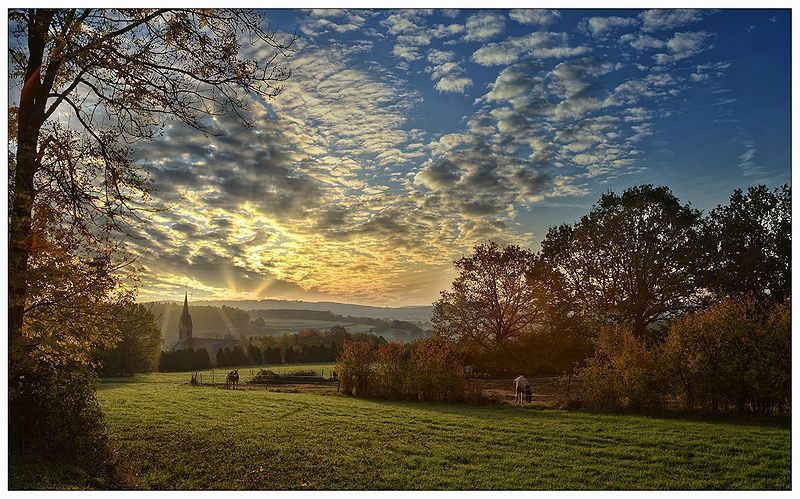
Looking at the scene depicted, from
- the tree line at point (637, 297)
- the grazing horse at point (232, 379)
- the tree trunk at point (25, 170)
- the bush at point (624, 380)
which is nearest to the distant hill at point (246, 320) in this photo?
the grazing horse at point (232, 379)

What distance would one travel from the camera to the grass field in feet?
31.1

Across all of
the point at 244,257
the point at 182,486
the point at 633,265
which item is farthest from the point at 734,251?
the point at 182,486

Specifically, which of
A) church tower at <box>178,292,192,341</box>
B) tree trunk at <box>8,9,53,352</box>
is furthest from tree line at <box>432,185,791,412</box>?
church tower at <box>178,292,192,341</box>

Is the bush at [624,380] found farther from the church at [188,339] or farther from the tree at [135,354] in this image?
the church at [188,339]

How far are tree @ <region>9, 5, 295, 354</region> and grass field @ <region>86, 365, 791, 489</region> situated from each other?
5729mm

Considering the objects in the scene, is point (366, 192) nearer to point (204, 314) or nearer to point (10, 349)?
point (10, 349)

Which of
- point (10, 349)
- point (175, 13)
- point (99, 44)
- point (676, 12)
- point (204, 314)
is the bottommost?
point (204, 314)

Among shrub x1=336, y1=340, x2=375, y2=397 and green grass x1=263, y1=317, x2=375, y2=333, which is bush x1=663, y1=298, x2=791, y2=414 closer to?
shrub x1=336, y1=340, x2=375, y2=397

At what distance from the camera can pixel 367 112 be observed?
1446cm

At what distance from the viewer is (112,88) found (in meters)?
9.99

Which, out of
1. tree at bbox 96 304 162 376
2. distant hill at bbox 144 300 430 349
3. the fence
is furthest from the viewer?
distant hill at bbox 144 300 430 349

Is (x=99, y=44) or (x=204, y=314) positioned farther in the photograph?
(x=204, y=314)

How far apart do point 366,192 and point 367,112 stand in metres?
2.83

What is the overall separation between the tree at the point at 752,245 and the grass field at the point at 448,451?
15.0 metres
